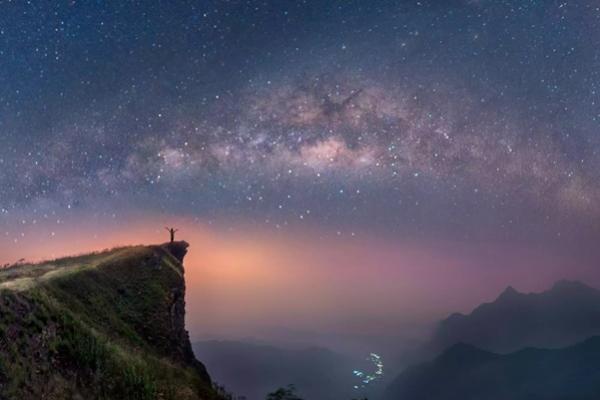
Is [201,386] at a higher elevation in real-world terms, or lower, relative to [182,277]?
lower

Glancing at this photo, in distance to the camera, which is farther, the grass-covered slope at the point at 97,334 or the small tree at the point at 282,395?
the small tree at the point at 282,395

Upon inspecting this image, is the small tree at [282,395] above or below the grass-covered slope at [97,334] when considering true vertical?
below

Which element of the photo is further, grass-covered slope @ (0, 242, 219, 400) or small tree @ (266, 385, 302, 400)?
small tree @ (266, 385, 302, 400)

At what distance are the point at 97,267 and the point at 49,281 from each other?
6.29 meters

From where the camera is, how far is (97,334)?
1652cm

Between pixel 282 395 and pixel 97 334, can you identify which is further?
pixel 282 395

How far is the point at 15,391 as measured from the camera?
10.1 m

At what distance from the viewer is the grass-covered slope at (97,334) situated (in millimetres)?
11711

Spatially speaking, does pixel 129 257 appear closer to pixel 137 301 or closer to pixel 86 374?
pixel 137 301

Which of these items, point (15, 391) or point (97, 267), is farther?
point (97, 267)

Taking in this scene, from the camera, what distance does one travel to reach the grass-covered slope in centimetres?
1171

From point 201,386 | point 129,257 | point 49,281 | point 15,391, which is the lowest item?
point 201,386

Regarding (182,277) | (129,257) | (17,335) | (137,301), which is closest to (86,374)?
(17,335)

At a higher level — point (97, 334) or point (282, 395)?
point (97, 334)
